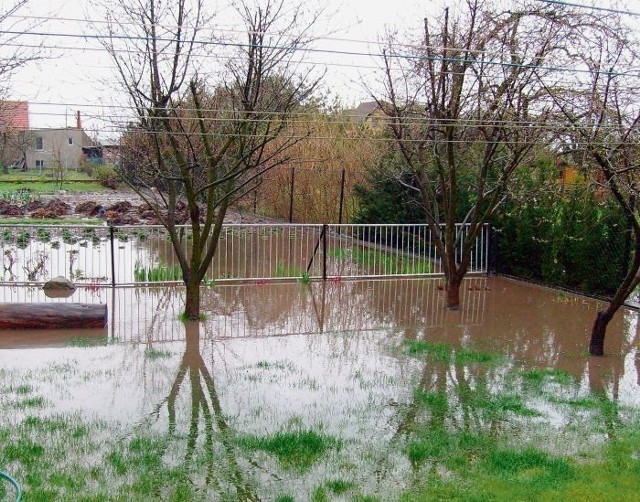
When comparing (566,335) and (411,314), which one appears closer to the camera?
(566,335)

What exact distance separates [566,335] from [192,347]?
479 centimetres

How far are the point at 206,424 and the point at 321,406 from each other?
1029 millimetres

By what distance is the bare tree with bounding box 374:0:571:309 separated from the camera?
9.16 meters

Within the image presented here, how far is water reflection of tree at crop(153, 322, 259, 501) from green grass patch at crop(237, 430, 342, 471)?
0.19m

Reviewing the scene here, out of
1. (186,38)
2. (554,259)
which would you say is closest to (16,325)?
(186,38)

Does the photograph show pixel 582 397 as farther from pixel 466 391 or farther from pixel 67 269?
pixel 67 269

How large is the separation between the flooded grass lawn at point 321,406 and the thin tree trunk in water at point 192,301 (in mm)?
207

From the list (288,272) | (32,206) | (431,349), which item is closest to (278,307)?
(288,272)

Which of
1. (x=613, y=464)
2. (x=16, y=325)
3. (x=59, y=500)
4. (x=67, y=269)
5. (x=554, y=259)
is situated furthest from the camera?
(x=67, y=269)

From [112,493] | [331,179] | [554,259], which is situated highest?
[331,179]

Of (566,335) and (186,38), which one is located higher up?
(186,38)

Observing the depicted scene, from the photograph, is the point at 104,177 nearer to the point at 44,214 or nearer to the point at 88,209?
the point at 88,209

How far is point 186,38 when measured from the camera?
8.89 meters

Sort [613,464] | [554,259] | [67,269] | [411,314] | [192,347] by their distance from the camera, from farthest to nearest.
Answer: [67,269] → [554,259] → [411,314] → [192,347] → [613,464]
